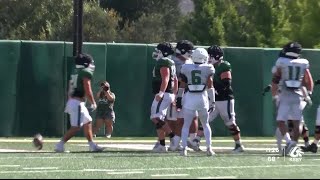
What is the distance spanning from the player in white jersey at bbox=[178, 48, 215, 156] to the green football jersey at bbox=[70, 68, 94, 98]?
1833 mm

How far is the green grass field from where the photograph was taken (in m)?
12.0

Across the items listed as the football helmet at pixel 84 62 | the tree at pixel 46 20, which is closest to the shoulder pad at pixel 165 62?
the football helmet at pixel 84 62

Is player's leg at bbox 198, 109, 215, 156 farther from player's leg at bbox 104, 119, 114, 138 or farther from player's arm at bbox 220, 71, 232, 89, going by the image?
player's leg at bbox 104, 119, 114, 138

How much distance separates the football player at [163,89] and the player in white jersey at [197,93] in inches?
35.8

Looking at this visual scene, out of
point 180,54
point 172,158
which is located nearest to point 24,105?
point 180,54

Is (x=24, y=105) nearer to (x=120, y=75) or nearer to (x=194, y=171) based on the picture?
(x=120, y=75)

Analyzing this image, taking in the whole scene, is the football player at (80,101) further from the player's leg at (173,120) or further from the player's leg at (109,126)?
the player's leg at (109,126)

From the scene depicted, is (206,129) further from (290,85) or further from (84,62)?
(84,62)

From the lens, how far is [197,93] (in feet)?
51.6

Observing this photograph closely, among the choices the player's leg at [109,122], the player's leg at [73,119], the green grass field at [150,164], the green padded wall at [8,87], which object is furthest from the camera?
the player's leg at [109,122]

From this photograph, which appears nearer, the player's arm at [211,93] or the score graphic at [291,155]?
the score graphic at [291,155]

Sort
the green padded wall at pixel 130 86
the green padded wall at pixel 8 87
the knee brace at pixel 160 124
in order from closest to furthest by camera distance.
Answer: the knee brace at pixel 160 124
the green padded wall at pixel 8 87
the green padded wall at pixel 130 86

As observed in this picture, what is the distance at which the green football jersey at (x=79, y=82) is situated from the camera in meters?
16.6

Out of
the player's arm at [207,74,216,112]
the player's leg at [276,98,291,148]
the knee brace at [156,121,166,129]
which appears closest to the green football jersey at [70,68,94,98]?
the knee brace at [156,121,166,129]
